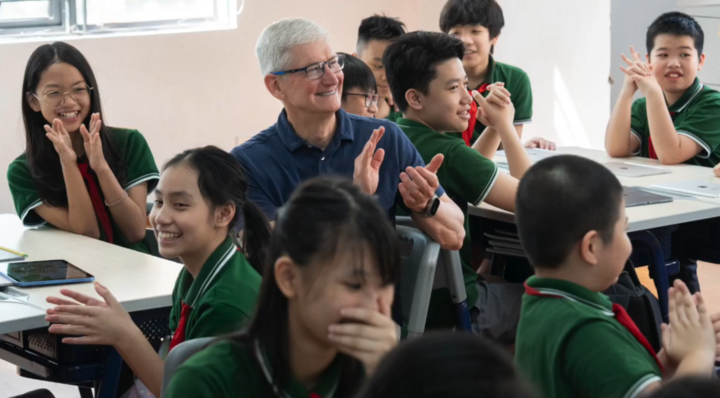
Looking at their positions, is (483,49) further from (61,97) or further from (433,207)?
(61,97)

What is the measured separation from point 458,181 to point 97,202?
1.06 meters

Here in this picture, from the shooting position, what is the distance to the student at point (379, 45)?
3.45 meters

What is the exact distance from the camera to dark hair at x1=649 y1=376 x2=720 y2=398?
2.03ft

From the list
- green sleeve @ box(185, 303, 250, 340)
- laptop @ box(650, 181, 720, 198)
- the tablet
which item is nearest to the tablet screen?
the tablet

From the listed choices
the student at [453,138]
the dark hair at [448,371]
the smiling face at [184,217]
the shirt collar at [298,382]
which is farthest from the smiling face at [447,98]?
the dark hair at [448,371]

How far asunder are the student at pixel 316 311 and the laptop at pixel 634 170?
216 centimetres

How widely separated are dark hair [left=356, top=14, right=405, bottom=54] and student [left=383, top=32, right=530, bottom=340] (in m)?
0.91

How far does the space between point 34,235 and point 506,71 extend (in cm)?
196

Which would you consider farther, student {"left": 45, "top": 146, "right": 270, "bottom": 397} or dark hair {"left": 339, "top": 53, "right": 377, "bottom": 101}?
dark hair {"left": 339, "top": 53, "right": 377, "bottom": 101}

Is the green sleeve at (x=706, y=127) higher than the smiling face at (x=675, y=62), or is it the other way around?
the smiling face at (x=675, y=62)

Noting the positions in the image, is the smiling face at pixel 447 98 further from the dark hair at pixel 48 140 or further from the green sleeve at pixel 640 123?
the green sleeve at pixel 640 123

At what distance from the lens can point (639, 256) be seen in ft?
9.24

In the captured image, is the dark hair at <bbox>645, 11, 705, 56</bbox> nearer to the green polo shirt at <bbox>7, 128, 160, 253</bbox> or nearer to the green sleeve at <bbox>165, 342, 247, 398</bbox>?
the green polo shirt at <bbox>7, 128, 160, 253</bbox>

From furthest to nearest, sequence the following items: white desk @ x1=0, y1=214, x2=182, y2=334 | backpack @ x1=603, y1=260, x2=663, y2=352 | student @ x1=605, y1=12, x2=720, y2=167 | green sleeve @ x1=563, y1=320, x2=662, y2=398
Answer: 1. student @ x1=605, y1=12, x2=720, y2=167
2. backpack @ x1=603, y1=260, x2=663, y2=352
3. white desk @ x1=0, y1=214, x2=182, y2=334
4. green sleeve @ x1=563, y1=320, x2=662, y2=398
